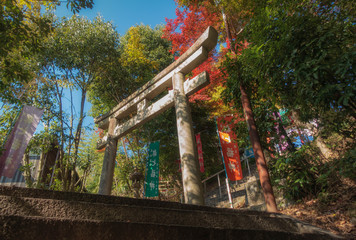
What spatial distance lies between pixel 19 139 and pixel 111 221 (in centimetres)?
663

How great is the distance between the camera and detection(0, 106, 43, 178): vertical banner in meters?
5.90

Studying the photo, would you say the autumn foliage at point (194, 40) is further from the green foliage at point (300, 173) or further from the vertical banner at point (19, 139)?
the vertical banner at point (19, 139)

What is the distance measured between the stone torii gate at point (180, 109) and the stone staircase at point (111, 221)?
214 cm

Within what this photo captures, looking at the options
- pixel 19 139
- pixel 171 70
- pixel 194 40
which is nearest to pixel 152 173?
pixel 171 70

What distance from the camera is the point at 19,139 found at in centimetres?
621

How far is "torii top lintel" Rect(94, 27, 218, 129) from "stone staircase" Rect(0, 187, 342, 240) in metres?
3.87

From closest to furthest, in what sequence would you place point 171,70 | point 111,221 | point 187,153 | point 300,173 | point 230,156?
point 111,221
point 300,173
point 187,153
point 171,70
point 230,156

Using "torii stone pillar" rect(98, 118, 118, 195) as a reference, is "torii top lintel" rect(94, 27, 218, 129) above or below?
above

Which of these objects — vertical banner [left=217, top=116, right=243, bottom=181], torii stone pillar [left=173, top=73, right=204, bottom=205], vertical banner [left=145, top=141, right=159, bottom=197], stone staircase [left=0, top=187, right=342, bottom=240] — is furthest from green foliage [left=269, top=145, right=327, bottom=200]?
vertical banner [left=145, top=141, right=159, bottom=197]

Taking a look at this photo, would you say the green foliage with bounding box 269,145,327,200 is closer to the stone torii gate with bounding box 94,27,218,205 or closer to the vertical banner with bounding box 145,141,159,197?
the stone torii gate with bounding box 94,27,218,205

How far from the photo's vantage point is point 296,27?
10.1 ft

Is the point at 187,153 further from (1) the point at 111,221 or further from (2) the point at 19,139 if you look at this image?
(2) the point at 19,139

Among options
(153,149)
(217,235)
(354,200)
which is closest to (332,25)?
(354,200)

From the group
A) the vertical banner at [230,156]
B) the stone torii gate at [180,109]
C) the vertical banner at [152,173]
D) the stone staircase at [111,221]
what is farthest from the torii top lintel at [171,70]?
the stone staircase at [111,221]
